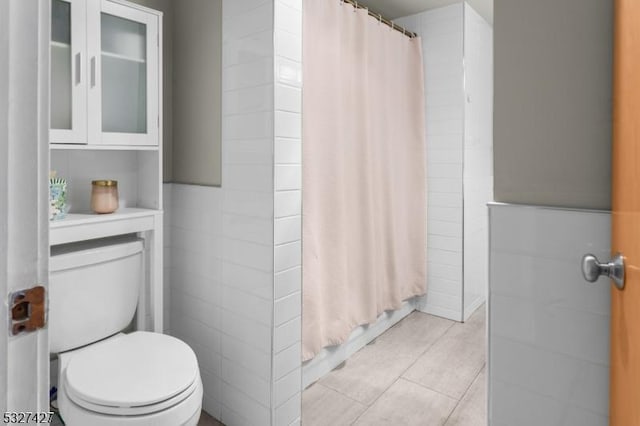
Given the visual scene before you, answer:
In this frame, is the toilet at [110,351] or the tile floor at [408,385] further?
the tile floor at [408,385]

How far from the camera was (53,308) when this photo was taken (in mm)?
1614

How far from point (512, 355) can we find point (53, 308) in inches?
63.2

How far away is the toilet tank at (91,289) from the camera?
1.62 metres

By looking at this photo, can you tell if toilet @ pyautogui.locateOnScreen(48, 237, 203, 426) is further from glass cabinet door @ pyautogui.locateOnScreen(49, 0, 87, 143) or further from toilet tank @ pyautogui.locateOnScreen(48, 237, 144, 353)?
glass cabinet door @ pyautogui.locateOnScreen(49, 0, 87, 143)

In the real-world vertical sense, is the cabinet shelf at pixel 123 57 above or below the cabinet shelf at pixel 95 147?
above

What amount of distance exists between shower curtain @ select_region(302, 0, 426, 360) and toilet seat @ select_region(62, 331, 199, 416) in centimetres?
75

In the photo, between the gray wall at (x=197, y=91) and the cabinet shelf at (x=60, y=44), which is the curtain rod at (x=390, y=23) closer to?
the gray wall at (x=197, y=91)

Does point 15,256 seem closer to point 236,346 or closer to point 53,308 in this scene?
point 53,308

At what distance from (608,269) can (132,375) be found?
1.42 meters

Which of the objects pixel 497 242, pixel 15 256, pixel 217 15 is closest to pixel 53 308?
pixel 15 256

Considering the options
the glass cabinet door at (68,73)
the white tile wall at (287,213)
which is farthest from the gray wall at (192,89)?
the glass cabinet door at (68,73)

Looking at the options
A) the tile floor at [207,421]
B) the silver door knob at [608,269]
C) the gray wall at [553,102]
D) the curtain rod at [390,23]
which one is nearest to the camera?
the silver door knob at [608,269]

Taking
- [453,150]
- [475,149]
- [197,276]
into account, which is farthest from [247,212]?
[475,149]

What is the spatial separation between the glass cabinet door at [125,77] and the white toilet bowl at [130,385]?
0.85m
